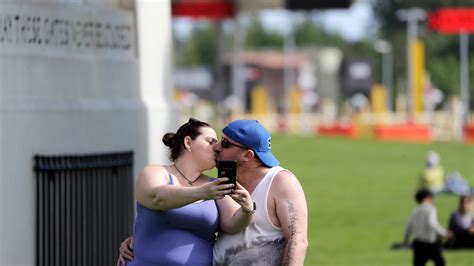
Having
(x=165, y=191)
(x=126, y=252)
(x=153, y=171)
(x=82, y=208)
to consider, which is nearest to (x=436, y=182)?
(x=82, y=208)

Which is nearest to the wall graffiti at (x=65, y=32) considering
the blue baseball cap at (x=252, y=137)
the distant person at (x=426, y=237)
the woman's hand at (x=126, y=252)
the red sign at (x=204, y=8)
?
the woman's hand at (x=126, y=252)

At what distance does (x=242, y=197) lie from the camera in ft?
23.1

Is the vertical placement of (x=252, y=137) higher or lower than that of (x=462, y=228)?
higher

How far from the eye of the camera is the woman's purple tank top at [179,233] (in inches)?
293

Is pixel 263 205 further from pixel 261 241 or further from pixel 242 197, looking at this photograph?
pixel 242 197

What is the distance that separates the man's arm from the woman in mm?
232

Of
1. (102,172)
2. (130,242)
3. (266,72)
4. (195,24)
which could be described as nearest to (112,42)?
(102,172)

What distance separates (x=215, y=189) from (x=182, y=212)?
482mm

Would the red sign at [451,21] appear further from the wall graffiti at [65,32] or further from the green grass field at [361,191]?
the wall graffiti at [65,32]

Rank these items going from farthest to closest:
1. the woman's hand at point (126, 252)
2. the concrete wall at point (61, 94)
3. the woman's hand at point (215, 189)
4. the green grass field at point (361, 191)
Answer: the green grass field at point (361, 191), the concrete wall at point (61, 94), the woman's hand at point (126, 252), the woman's hand at point (215, 189)

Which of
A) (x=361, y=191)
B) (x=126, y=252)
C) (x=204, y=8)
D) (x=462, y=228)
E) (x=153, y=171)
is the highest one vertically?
(x=204, y=8)

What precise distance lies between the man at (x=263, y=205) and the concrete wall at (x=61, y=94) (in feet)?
11.2

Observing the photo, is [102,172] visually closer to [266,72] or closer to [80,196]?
[80,196]

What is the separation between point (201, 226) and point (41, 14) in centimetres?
389
